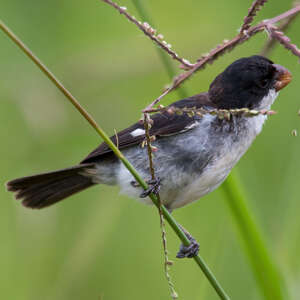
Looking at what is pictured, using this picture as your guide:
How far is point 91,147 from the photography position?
3.52 metres

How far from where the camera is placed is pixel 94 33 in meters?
3.75

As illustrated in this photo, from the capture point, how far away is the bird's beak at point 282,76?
2.43 m

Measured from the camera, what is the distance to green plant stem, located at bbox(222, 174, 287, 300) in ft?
5.87

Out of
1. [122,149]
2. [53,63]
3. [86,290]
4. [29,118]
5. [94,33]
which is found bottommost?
[86,290]

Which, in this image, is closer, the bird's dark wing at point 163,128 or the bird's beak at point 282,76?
the bird's beak at point 282,76

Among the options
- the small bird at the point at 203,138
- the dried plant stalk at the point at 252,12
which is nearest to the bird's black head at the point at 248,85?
the small bird at the point at 203,138

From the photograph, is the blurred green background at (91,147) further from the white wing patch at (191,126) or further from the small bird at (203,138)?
the white wing patch at (191,126)

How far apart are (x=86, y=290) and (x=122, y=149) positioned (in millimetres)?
735

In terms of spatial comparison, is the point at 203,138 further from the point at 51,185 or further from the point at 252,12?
the point at 252,12

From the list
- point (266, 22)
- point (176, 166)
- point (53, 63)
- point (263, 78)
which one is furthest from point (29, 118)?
point (266, 22)

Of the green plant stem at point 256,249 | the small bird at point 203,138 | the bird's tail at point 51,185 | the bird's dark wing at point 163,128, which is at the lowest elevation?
the green plant stem at point 256,249

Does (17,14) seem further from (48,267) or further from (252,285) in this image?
(252,285)

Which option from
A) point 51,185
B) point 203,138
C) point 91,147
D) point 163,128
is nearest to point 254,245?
point 203,138

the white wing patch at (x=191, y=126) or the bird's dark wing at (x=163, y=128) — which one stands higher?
the bird's dark wing at (x=163, y=128)
